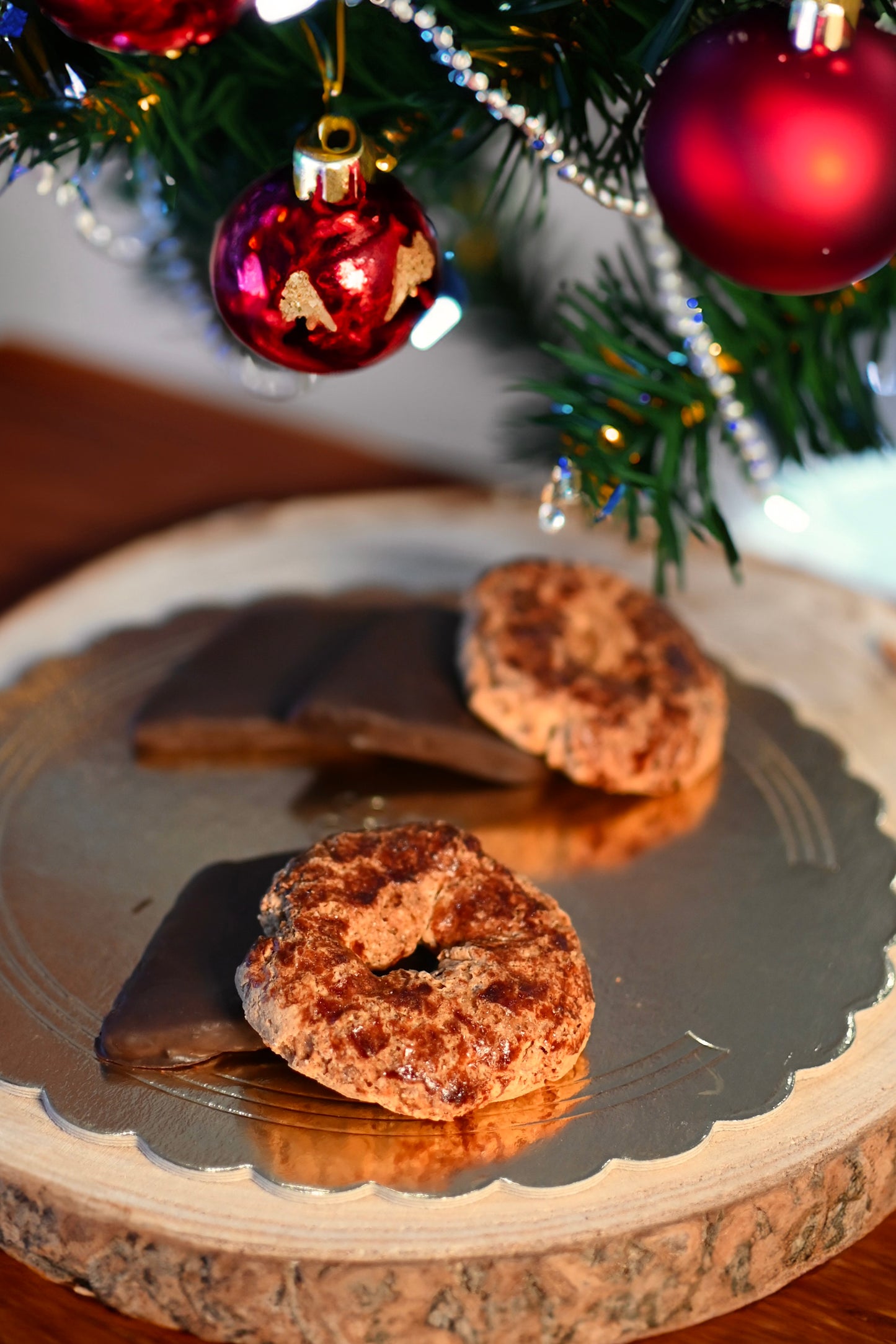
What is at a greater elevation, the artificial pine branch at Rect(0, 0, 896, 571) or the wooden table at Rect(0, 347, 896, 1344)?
the artificial pine branch at Rect(0, 0, 896, 571)

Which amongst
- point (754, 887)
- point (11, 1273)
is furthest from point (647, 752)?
point (11, 1273)

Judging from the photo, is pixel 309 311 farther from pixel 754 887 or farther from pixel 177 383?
pixel 177 383

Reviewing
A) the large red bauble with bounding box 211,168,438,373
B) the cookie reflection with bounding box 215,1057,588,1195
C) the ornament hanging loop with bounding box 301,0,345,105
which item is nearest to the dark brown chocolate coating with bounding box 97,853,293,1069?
the cookie reflection with bounding box 215,1057,588,1195

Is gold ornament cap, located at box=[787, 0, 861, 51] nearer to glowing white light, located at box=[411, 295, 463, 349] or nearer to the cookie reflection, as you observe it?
glowing white light, located at box=[411, 295, 463, 349]

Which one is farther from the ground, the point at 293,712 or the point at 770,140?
the point at 770,140

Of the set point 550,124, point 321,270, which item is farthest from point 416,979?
point 550,124

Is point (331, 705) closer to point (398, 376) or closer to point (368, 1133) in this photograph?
point (368, 1133)

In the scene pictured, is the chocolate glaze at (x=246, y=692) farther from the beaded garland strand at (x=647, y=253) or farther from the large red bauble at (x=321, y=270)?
the large red bauble at (x=321, y=270)

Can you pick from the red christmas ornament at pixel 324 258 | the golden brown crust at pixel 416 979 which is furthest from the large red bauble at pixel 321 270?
the golden brown crust at pixel 416 979
